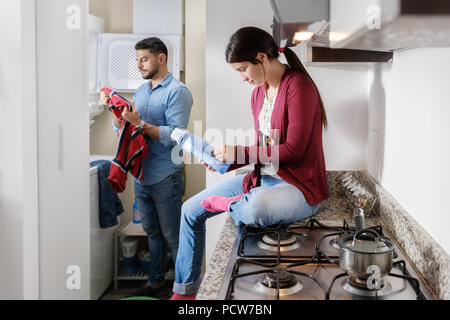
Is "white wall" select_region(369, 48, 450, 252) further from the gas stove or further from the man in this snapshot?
the man

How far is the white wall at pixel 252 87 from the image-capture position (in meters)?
1.36

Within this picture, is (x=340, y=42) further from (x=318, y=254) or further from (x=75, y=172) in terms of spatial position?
(x=75, y=172)

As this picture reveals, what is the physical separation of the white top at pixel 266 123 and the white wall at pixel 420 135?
299mm

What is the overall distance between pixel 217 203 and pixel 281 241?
0.71 feet

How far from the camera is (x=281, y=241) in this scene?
36.2 inches

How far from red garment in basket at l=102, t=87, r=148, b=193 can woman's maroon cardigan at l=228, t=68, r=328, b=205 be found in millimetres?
779

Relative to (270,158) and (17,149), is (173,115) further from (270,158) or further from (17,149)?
(270,158)

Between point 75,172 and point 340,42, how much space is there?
134 centimetres

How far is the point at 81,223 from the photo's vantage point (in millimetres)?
1688

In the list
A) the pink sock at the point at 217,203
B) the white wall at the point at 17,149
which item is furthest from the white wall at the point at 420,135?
the white wall at the point at 17,149

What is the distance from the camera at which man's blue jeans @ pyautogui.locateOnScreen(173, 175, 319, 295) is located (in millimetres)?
986

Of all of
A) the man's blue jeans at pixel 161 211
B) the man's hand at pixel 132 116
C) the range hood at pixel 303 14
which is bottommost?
the man's blue jeans at pixel 161 211

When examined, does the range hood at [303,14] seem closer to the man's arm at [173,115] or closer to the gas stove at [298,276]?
the gas stove at [298,276]
